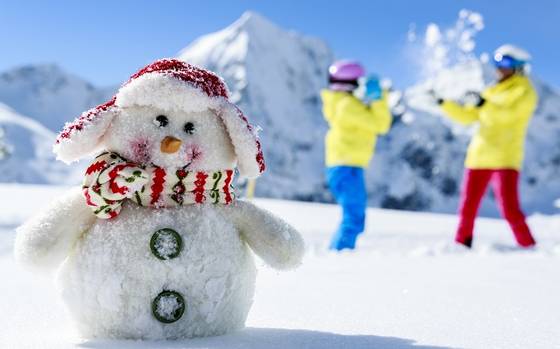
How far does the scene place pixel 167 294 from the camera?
56.9 inches

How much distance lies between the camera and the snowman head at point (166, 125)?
152 centimetres

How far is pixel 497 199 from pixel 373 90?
1260 mm

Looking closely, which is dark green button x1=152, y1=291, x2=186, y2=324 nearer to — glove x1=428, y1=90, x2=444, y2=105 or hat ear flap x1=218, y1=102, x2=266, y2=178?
hat ear flap x1=218, y1=102, x2=266, y2=178

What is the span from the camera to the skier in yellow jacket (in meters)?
4.45

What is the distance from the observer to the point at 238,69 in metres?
86.6

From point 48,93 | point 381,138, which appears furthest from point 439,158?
point 48,93

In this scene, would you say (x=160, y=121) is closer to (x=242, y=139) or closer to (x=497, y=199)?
(x=242, y=139)

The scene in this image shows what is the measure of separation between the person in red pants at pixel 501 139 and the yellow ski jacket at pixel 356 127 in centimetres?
61

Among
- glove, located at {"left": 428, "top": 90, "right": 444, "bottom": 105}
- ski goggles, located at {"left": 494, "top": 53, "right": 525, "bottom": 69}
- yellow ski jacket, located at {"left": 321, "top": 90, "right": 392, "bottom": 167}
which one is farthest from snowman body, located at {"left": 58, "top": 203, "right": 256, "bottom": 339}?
glove, located at {"left": 428, "top": 90, "right": 444, "bottom": 105}

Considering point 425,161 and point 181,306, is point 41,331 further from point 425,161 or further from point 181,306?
point 425,161

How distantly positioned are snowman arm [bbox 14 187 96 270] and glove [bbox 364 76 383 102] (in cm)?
326

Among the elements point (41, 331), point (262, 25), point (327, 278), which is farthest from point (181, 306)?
point (262, 25)

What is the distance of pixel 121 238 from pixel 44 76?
83897 millimetres

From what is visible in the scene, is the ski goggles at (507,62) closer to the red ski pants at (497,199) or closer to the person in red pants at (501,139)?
the person in red pants at (501,139)
